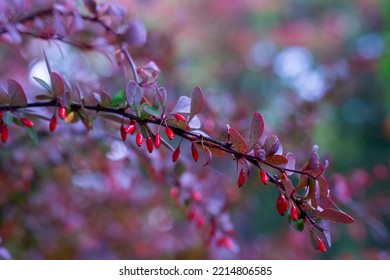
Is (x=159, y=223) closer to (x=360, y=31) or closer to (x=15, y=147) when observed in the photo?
(x=15, y=147)

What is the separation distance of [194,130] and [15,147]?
2.56 feet

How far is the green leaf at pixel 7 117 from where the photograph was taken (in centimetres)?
72

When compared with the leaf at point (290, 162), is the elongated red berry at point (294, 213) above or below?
below

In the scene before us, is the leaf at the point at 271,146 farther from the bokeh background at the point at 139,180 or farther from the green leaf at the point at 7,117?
the green leaf at the point at 7,117

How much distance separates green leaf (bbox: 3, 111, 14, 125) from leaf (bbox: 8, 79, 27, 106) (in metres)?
0.02

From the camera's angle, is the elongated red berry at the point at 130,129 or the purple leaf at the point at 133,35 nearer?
the elongated red berry at the point at 130,129

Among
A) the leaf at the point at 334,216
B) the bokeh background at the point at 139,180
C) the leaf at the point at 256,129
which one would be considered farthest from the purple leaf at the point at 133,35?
the leaf at the point at 334,216

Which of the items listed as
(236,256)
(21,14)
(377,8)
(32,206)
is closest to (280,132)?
(236,256)

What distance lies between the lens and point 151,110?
0.68 meters

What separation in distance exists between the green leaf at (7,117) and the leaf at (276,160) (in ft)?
1.22

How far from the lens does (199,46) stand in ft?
16.9

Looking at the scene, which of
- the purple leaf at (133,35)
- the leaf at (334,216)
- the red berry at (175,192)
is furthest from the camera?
the red berry at (175,192)

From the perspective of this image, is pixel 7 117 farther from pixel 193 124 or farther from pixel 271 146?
pixel 271 146

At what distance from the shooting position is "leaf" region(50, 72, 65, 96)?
711mm
